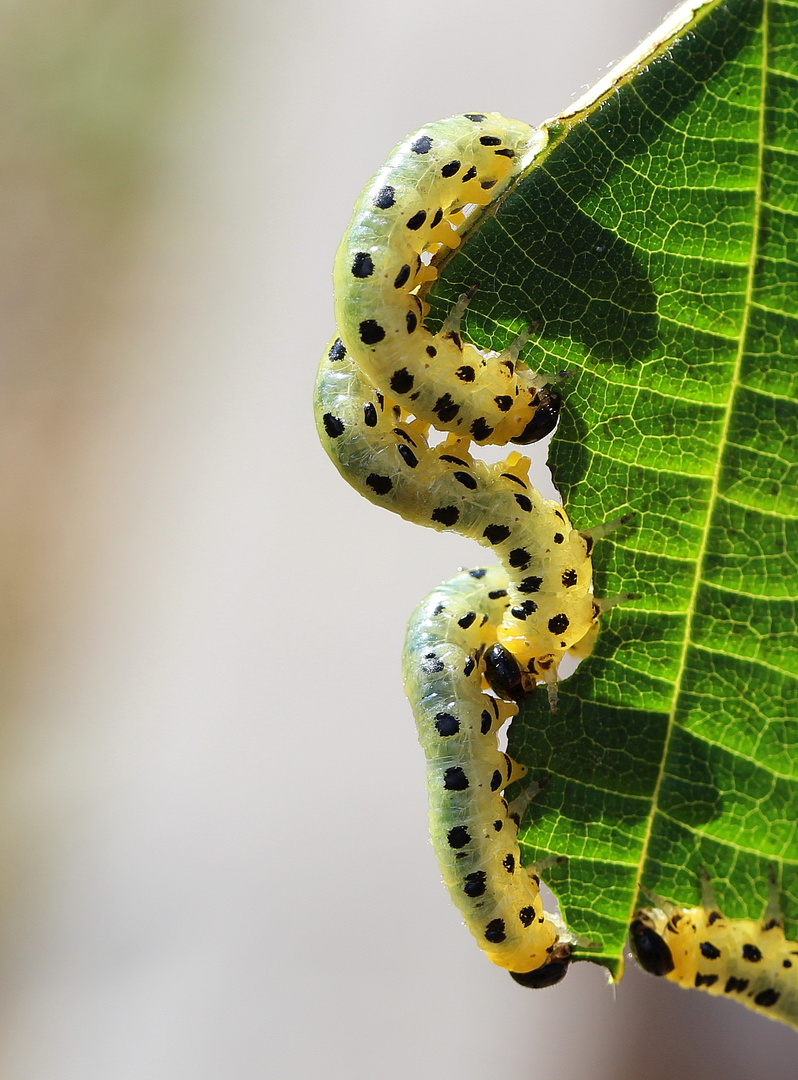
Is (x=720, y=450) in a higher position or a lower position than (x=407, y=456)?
higher

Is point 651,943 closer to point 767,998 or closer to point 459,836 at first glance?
point 767,998

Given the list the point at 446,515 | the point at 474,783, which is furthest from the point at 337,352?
the point at 474,783

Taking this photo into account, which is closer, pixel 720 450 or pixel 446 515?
pixel 720 450

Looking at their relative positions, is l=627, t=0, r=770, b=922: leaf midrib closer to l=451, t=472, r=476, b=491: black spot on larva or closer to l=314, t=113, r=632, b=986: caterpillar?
l=314, t=113, r=632, b=986: caterpillar

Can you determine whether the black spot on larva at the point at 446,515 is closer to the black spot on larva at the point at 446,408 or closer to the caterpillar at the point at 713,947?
the black spot on larva at the point at 446,408

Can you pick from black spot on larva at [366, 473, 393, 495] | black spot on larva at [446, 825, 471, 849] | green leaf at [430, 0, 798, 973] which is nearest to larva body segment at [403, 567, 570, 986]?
black spot on larva at [446, 825, 471, 849]
